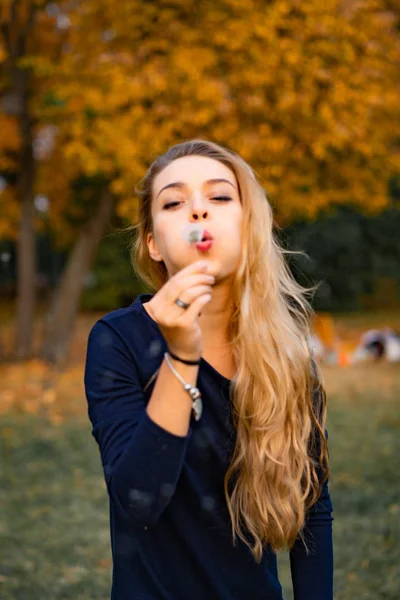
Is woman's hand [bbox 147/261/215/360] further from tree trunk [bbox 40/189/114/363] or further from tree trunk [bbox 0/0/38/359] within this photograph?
tree trunk [bbox 40/189/114/363]

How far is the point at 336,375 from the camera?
10828 millimetres

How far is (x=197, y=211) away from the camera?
144cm

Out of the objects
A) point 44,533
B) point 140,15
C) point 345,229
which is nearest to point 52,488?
point 44,533

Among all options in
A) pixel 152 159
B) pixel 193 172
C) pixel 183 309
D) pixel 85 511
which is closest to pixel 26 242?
pixel 152 159

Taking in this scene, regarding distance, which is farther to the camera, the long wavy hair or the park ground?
the park ground

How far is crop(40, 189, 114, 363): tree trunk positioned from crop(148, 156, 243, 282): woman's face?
9.50m

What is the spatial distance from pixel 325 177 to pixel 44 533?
22.9 feet

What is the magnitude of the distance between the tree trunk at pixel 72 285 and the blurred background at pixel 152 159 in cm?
2

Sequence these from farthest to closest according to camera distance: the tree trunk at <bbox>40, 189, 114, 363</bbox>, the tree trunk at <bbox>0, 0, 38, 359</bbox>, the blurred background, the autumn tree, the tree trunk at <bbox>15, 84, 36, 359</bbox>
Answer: the tree trunk at <bbox>40, 189, 114, 363</bbox>
the tree trunk at <bbox>15, 84, 36, 359</bbox>
the tree trunk at <bbox>0, 0, 38, 359</bbox>
the autumn tree
the blurred background

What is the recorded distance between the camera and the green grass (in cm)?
385

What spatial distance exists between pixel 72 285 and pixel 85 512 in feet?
20.8

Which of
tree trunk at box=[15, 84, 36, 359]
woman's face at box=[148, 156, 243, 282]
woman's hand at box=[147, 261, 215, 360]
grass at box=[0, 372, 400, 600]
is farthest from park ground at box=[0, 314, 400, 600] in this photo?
woman's hand at box=[147, 261, 215, 360]

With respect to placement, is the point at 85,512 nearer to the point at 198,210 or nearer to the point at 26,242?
the point at 198,210

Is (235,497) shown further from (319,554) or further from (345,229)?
(345,229)
